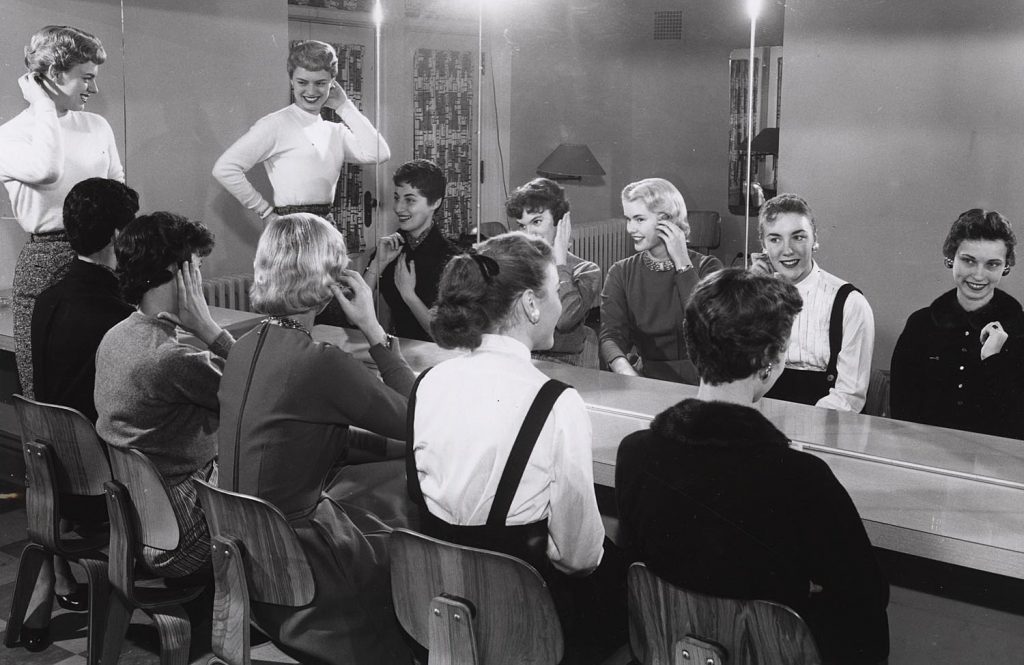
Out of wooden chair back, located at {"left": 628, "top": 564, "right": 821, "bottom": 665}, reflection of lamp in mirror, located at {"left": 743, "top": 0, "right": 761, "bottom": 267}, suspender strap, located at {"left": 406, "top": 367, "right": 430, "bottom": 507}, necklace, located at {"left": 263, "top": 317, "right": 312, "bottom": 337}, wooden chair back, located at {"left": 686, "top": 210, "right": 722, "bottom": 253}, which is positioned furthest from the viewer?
wooden chair back, located at {"left": 686, "top": 210, "right": 722, "bottom": 253}

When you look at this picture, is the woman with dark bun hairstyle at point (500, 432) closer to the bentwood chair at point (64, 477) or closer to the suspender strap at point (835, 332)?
the suspender strap at point (835, 332)

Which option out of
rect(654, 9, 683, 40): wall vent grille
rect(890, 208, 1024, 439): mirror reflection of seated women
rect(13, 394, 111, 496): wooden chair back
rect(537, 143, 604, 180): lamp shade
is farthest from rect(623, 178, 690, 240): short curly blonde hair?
rect(13, 394, 111, 496): wooden chair back

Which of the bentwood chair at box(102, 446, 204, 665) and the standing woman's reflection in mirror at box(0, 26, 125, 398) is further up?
the standing woman's reflection in mirror at box(0, 26, 125, 398)

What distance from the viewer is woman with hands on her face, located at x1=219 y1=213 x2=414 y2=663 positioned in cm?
216

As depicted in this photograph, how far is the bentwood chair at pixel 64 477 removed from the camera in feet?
8.79

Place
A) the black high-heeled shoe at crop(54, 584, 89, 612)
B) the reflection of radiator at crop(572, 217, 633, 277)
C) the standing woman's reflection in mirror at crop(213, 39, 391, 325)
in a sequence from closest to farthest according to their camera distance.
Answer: the reflection of radiator at crop(572, 217, 633, 277) → the black high-heeled shoe at crop(54, 584, 89, 612) → the standing woman's reflection in mirror at crop(213, 39, 391, 325)

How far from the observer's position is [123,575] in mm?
2496

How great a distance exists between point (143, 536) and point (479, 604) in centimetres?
114

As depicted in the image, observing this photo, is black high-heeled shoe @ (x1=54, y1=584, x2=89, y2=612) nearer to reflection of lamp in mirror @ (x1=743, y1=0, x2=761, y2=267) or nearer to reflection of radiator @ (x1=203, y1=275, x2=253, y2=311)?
reflection of radiator @ (x1=203, y1=275, x2=253, y2=311)

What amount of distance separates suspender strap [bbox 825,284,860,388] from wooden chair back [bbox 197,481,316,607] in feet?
4.30

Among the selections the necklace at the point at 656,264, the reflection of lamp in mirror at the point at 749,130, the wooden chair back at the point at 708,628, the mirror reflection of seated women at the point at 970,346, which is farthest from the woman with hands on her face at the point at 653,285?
the wooden chair back at the point at 708,628

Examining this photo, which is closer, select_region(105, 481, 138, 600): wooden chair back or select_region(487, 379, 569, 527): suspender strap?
select_region(487, 379, 569, 527): suspender strap

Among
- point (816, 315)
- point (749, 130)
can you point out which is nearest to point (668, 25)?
point (749, 130)

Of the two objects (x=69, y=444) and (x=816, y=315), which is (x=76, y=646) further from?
(x=816, y=315)
